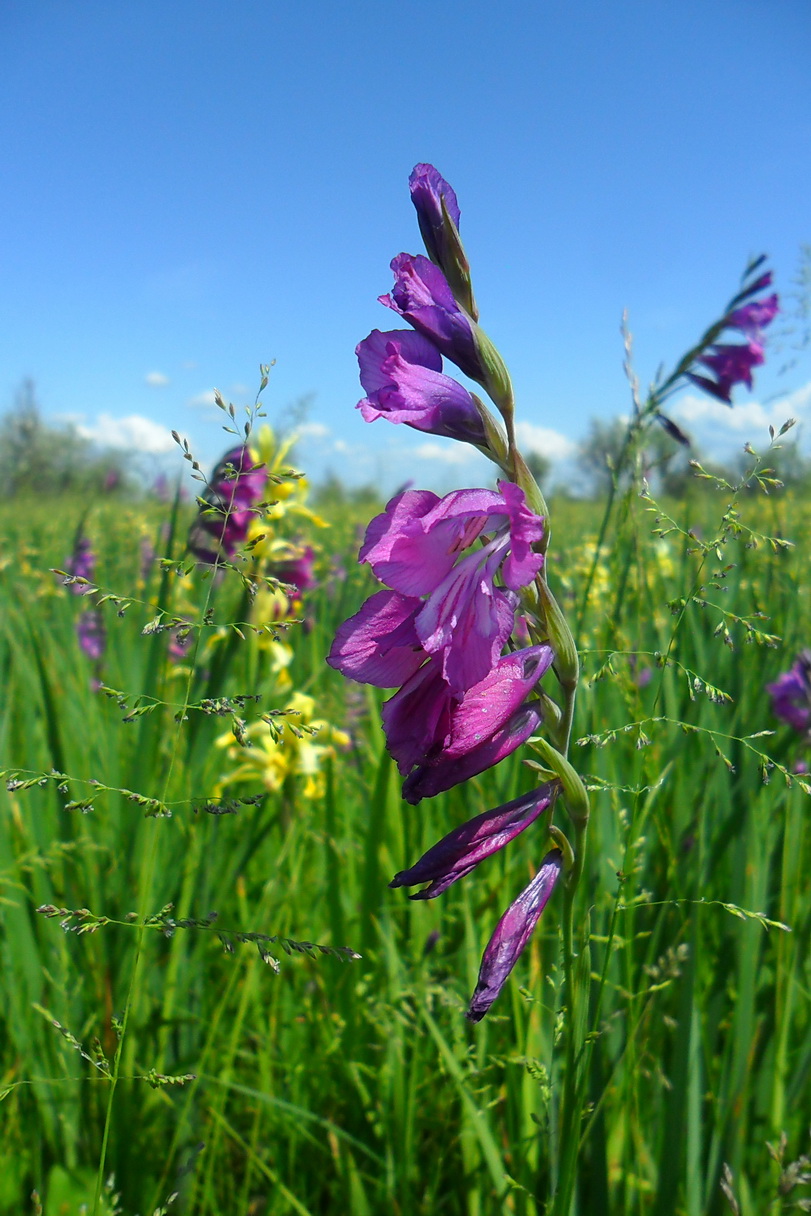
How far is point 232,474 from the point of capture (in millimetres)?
786

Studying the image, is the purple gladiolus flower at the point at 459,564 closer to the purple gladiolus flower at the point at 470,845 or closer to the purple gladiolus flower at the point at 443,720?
the purple gladiolus flower at the point at 443,720

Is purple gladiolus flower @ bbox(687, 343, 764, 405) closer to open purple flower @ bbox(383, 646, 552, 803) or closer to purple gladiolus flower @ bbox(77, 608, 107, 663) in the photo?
open purple flower @ bbox(383, 646, 552, 803)

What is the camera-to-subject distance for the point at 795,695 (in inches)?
97.3

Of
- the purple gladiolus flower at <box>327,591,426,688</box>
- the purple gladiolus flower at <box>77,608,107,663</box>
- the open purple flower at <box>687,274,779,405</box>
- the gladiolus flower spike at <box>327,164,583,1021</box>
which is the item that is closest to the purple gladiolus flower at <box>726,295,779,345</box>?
the open purple flower at <box>687,274,779,405</box>

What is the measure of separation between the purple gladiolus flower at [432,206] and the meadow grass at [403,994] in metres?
0.37

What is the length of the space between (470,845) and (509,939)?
88 mm

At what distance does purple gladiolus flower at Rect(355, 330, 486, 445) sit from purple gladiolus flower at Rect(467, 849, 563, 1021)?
402mm

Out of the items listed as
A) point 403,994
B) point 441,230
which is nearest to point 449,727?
point 441,230

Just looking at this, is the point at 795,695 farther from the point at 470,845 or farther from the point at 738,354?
the point at 470,845

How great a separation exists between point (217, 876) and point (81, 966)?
346mm

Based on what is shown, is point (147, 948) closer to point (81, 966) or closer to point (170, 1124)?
point (81, 966)

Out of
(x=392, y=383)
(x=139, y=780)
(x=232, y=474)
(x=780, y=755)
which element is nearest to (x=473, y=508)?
(x=392, y=383)

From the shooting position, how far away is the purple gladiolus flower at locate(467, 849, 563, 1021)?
65cm

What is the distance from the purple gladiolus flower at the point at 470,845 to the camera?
0.65m
